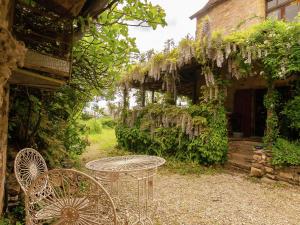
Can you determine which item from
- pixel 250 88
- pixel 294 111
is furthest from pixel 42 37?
pixel 250 88

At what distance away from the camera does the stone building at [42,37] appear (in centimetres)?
228

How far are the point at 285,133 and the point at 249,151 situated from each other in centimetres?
105

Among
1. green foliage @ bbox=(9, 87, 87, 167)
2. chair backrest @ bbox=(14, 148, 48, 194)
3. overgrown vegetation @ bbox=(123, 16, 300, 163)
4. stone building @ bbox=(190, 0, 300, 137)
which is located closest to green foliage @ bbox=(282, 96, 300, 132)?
overgrown vegetation @ bbox=(123, 16, 300, 163)

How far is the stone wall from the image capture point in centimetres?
884

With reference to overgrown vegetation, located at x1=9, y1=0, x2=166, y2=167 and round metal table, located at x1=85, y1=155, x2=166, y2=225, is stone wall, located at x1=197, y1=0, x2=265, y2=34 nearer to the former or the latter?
overgrown vegetation, located at x1=9, y1=0, x2=166, y2=167

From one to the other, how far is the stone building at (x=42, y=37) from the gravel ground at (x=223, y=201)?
7.73 feet

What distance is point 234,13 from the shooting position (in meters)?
9.86

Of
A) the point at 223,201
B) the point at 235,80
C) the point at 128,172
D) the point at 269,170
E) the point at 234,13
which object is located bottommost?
the point at 223,201

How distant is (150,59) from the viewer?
808 centimetres

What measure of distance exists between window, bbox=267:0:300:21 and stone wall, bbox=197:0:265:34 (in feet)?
0.89

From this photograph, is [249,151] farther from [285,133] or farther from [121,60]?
[121,60]

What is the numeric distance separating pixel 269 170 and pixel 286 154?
1.80ft

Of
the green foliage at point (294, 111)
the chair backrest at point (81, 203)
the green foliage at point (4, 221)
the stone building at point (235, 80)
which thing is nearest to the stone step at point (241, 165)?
the stone building at point (235, 80)

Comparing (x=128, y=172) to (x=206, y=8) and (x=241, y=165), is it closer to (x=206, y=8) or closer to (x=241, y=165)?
(x=241, y=165)
